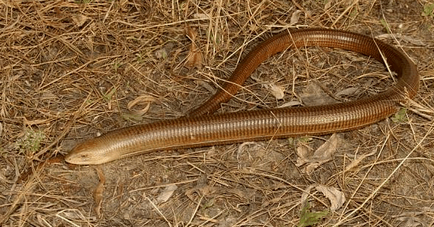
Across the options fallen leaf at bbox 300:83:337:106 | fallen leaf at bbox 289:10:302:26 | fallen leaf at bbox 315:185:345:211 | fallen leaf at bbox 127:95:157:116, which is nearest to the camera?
fallen leaf at bbox 315:185:345:211

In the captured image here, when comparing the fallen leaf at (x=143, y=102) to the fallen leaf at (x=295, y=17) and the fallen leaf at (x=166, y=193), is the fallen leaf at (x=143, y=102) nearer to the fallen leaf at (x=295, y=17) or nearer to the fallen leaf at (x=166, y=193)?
the fallen leaf at (x=166, y=193)

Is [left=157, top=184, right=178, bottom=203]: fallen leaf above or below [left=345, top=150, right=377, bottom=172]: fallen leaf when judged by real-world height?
below

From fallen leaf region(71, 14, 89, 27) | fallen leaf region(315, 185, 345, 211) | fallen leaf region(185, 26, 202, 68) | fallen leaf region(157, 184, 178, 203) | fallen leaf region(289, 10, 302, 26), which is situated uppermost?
fallen leaf region(71, 14, 89, 27)

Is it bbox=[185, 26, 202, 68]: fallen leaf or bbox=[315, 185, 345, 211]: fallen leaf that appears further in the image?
bbox=[185, 26, 202, 68]: fallen leaf

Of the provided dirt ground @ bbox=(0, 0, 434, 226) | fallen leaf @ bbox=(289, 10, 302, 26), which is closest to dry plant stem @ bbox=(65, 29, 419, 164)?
dirt ground @ bbox=(0, 0, 434, 226)

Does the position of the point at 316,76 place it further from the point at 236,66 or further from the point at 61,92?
the point at 61,92

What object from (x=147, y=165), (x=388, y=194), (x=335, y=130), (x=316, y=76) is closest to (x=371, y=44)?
(x=316, y=76)

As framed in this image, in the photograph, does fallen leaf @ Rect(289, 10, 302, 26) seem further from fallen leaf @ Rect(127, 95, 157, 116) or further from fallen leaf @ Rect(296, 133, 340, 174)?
fallen leaf @ Rect(127, 95, 157, 116)
